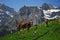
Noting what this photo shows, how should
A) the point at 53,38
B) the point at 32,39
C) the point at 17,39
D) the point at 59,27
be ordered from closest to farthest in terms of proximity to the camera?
the point at 53,38, the point at 32,39, the point at 17,39, the point at 59,27

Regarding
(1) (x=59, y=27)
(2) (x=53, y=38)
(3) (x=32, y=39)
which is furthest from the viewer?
(1) (x=59, y=27)

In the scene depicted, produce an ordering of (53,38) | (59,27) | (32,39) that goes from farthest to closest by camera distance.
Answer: (59,27)
(32,39)
(53,38)

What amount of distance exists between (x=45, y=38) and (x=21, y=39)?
18.9 ft

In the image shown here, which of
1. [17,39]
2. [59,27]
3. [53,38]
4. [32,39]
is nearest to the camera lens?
[53,38]

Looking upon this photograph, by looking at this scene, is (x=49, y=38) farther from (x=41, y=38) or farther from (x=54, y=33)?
(x=54, y=33)

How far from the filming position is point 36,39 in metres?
38.1

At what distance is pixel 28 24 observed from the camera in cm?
4991

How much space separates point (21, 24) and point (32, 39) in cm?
1188

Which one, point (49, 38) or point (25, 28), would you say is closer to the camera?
point (49, 38)

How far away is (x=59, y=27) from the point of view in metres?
Answer: 48.4

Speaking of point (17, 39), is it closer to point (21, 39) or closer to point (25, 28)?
point (21, 39)

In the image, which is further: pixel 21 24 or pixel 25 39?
pixel 21 24

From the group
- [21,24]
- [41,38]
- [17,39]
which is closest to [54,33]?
[41,38]

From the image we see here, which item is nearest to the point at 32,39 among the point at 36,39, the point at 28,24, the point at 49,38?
the point at 36,39
